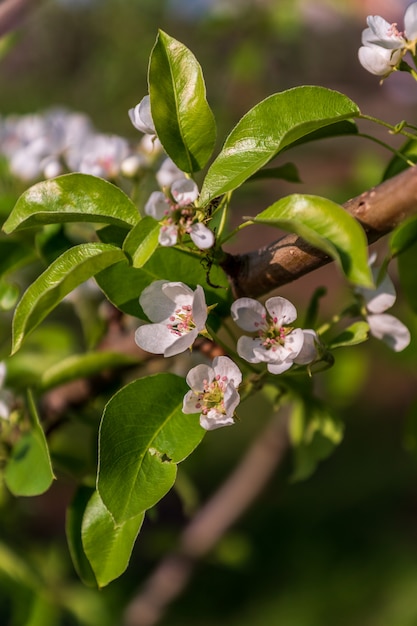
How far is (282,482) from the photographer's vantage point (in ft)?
12.6

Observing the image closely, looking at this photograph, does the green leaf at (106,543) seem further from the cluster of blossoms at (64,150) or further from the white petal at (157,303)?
the cluster of blossoms at (64,150)

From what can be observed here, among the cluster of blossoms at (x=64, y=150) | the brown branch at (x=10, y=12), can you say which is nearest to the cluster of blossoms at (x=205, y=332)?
the cluster of blossoms at (x=64, y=150)

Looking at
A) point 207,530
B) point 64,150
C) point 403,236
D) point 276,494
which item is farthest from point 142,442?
point 276,494

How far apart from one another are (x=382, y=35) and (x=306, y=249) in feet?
0.72

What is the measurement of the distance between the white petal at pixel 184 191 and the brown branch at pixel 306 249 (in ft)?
0.24

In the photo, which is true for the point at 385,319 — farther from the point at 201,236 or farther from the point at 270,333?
the point at 201,236

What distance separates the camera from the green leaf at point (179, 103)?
64cm

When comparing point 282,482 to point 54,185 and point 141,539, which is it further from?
point 54,185

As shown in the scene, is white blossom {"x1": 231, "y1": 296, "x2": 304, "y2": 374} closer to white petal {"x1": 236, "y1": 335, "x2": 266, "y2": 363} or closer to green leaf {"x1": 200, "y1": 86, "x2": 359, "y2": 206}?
white petal {"x1": 236, "y1": 335, "x2": 266, "y2": 363}

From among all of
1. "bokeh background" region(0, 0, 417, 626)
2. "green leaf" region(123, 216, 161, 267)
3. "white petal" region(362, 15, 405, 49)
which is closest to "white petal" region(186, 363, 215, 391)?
"green leaf" region(123, 216, 161, 267)

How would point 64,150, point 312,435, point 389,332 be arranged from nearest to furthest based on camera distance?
point 389,332
point 312,435
point 64,150

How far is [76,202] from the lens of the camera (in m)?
0.65

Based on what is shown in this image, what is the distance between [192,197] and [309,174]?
264 inches

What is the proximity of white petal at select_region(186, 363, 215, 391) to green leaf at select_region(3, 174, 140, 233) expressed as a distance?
138 mm
